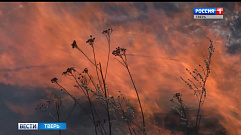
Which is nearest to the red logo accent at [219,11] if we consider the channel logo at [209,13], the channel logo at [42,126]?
the channel logo at [209,13]

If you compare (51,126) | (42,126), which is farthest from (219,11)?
(42,126)

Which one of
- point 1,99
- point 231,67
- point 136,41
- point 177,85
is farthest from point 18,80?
point 231,67

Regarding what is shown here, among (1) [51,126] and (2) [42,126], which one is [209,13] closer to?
(1) [51,126]

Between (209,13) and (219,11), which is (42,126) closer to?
(209,13)

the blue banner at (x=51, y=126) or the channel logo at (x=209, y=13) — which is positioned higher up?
the channel logo at (x=209, y=13)

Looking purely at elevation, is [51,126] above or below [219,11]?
below

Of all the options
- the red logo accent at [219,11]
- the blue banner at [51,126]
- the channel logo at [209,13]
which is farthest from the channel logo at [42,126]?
the red logo accent at [219,11]

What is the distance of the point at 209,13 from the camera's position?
4.12 metres

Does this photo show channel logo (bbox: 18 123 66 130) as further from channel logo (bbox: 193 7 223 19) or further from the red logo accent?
the red logo accent

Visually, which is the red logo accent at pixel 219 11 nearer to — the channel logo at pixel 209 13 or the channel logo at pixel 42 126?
the channel logo at pixel 209 13

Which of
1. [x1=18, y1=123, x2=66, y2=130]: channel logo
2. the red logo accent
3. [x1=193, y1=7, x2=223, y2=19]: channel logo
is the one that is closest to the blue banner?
[x1=18, y1=123, x2=66, y2=130]: channel logo

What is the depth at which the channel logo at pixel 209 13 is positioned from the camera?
4102mm

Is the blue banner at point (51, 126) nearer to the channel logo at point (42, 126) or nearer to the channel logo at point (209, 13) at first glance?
the channel logo at point (42, 126)

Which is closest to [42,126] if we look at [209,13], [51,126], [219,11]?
[51,126]
